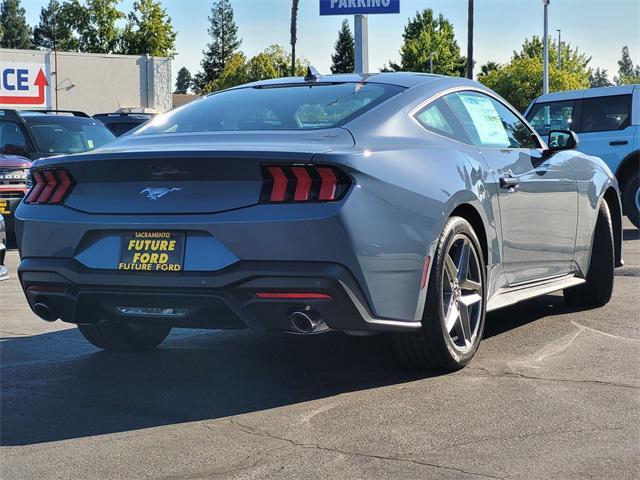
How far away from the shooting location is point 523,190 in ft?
18.8

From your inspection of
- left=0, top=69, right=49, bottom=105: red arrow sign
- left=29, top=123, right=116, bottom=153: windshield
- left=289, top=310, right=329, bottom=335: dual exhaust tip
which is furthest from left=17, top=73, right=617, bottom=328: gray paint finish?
left=0, top=69, right=49, bottom=105: red arrow sign

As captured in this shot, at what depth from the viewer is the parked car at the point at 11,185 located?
12586mm

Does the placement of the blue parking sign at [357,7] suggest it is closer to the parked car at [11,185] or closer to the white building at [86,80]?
the parked car at [11,185]

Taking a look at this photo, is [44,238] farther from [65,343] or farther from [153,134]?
[65,343]

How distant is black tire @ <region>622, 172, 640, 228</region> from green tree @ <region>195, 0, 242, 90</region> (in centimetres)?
10254

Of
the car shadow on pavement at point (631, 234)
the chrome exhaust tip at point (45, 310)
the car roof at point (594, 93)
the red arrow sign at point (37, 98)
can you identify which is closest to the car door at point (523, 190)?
the chrome exhaust tip at point (45, 310)

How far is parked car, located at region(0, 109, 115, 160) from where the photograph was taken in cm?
1424

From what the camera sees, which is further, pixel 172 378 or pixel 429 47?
pixel 429 47

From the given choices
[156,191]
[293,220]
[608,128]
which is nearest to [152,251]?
[156,191]

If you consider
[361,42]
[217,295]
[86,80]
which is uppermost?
[86,80]

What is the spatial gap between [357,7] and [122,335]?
15.7 m

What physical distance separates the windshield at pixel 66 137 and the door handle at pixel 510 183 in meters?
9.61

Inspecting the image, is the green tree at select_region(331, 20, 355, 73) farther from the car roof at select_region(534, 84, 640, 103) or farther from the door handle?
the door handle

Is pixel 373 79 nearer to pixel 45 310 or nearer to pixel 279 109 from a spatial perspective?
pixel 279 109
